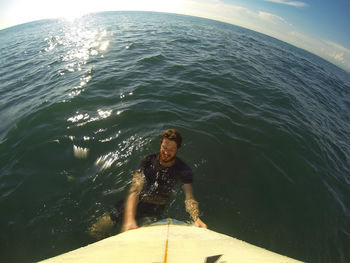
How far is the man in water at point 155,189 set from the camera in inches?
143

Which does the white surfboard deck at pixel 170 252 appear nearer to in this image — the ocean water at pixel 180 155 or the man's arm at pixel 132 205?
the man's arm at pixel 132 205

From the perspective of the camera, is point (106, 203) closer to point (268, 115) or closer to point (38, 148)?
point (38, 148)

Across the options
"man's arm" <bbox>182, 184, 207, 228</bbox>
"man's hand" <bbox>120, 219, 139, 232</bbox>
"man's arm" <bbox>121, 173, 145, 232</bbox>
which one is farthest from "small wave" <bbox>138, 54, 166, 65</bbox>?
"man's hand" <bbox>120, 219, 139, 232</bbox>

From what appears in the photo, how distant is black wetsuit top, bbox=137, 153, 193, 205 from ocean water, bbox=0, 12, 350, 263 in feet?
1.22

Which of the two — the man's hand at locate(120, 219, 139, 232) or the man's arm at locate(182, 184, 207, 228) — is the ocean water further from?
the man's hand at locate(120, 219, 139, 232)

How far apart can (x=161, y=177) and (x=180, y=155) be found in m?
1.40

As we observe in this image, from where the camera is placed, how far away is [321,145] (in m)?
7.00

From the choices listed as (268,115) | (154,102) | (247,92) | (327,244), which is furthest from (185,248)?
(247,92)

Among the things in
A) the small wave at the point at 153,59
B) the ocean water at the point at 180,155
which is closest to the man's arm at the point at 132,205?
the ocean water at the point at 180,155

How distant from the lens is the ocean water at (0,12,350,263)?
3.81 meters

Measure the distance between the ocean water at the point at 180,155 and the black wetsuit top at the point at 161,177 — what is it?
14.6 inches

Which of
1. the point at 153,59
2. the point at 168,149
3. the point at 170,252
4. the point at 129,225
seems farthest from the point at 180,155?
the point at 153,59

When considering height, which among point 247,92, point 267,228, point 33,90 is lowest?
point 33,90

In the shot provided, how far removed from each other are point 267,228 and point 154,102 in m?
5.71
